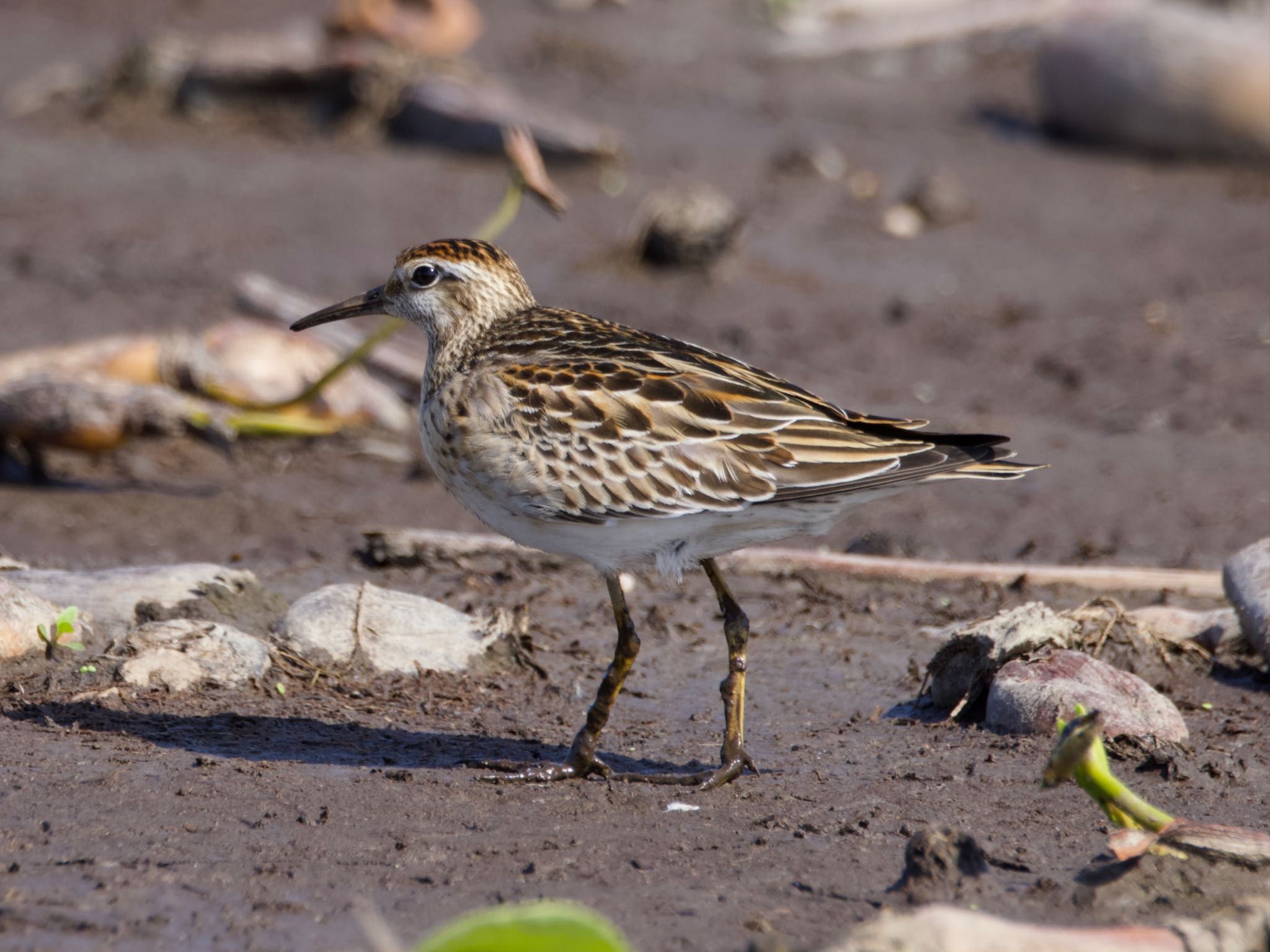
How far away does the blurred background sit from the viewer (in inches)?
363

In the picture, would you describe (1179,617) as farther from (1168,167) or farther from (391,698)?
(1168,167)

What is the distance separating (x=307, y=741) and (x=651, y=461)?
1768mm

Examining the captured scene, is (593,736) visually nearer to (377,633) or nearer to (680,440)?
(680,440)

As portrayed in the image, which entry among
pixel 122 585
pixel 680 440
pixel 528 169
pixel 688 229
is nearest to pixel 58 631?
pixel 122 585

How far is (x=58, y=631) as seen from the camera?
6.13 meters

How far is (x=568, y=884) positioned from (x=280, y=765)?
59.2 inches

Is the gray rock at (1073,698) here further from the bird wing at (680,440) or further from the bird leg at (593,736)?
the bird leg at (593,736)

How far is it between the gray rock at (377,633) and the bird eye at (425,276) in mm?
1384

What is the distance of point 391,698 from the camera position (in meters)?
6.37

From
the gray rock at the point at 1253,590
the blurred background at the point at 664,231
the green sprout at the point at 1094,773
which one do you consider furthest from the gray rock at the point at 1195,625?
the green sprout at the point at 1094,773

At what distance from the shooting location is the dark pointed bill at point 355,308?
645 cm

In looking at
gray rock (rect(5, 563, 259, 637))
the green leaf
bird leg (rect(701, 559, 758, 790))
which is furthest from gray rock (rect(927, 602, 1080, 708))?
the green leaf

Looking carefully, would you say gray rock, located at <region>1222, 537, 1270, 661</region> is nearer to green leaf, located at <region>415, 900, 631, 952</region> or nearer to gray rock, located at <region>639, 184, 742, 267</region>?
green leaf, located at <region>415, 900, 631, 952</region>

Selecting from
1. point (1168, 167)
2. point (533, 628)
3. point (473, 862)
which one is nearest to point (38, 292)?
point (533, 628)
